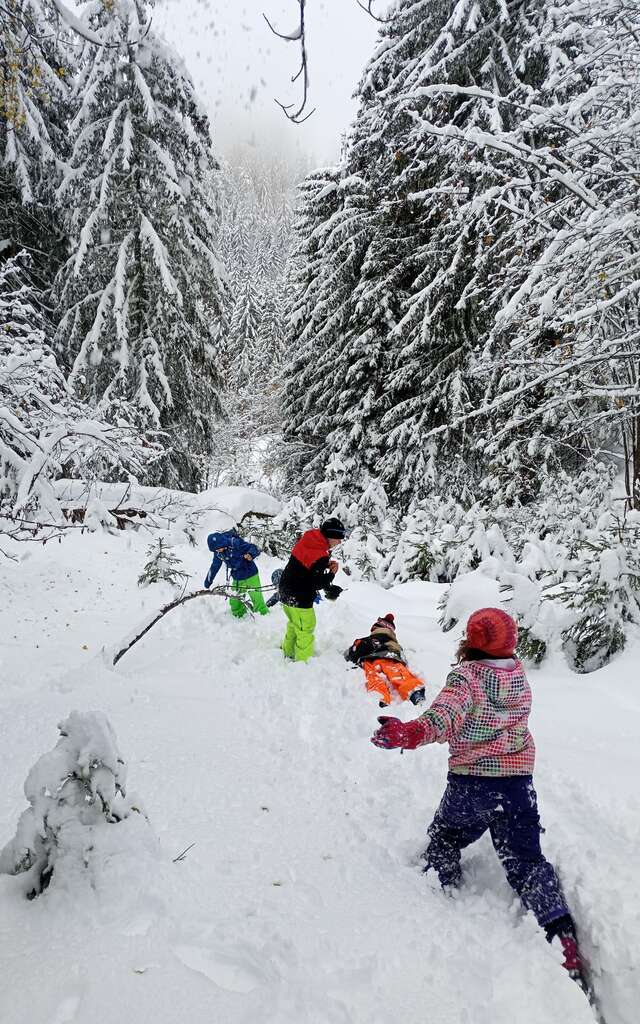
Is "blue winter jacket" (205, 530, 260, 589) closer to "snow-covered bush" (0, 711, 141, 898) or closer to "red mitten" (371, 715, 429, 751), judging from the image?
"red mitten" (371, 715, 429, 751)

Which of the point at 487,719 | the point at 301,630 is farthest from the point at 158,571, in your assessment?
the point at 487,719

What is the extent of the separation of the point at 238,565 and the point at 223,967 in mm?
5636

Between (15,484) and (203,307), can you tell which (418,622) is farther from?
(203,307)

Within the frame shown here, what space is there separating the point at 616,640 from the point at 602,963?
302cm

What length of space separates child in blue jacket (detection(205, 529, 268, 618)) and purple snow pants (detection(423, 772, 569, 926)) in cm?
483

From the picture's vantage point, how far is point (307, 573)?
580 cm

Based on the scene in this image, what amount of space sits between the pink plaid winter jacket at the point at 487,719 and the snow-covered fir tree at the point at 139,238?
10.1 metres

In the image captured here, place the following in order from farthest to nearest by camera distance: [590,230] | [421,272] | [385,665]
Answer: [421,272]
[385,665]
[590,230]

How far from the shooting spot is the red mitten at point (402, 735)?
2.55 meters

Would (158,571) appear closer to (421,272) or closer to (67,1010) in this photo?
(67,1010)

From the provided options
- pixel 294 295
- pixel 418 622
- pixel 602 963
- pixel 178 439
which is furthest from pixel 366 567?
pixel 294 295

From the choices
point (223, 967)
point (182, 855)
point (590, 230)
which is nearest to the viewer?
point (223, 967)

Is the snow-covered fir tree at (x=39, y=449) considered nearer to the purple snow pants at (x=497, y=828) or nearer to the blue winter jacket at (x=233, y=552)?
the blue winter jacket at (x=233, y=552)

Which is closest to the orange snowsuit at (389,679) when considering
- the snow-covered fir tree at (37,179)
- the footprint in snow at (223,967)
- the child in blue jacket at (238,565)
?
the child in blue jacket at (238,565)
